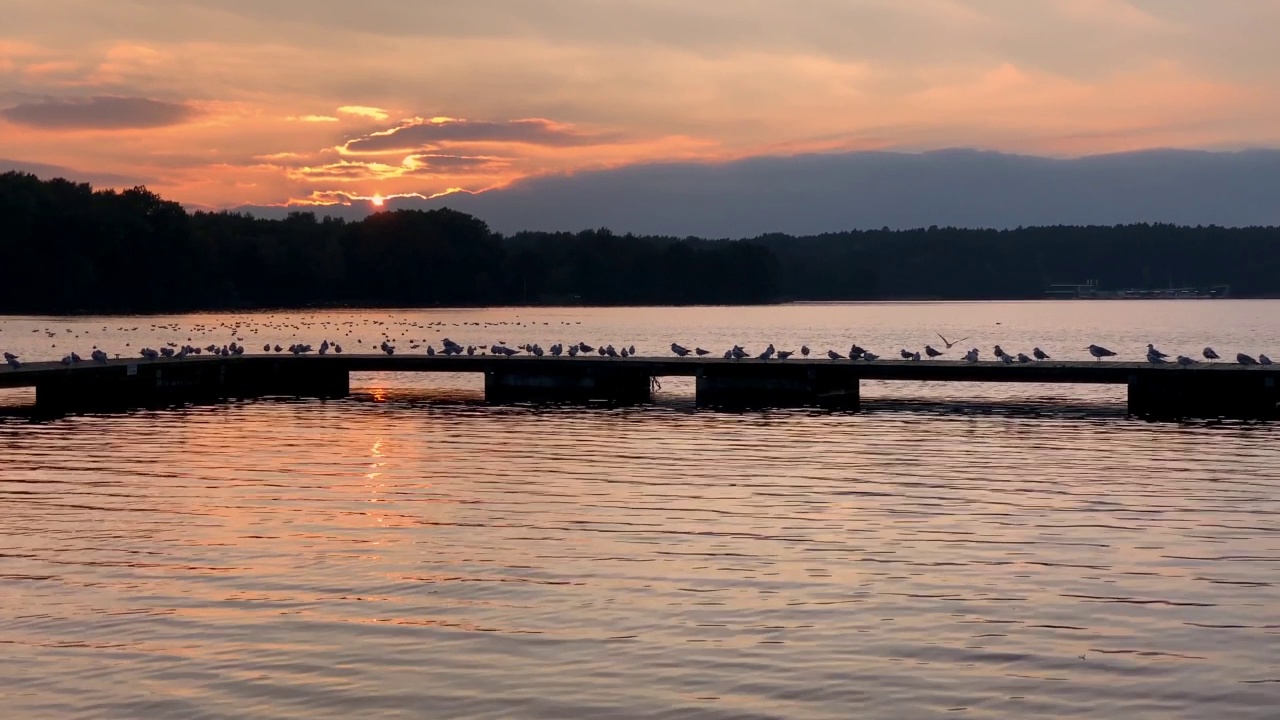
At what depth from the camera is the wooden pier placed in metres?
38.2

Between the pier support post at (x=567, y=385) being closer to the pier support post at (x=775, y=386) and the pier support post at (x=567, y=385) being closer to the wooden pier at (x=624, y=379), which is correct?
the wooden pier at (x=624, y=379)

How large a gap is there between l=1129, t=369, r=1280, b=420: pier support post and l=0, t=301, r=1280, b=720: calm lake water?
571 centimetres

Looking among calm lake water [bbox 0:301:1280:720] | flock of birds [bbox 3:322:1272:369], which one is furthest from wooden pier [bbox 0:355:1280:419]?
calm lake water [bbox 0:301:1280:720]

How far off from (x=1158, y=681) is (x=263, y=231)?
167 m

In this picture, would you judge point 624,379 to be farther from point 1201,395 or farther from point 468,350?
point 1201,395

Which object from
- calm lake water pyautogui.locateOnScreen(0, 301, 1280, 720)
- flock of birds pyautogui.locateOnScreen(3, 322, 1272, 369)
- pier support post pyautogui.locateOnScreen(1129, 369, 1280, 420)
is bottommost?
calm lake water pyautogui.locateOnScreen(0, 301, 1280, 720)

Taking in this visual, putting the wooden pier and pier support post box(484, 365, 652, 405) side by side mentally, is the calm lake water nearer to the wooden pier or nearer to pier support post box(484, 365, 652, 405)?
the wooden pier

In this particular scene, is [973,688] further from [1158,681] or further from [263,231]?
[263,231]

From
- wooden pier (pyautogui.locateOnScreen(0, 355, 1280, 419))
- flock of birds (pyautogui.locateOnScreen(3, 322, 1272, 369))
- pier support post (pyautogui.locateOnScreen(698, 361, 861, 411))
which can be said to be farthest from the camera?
flock of birds (pyautogui.locateOnScreen(3, 322, 1272, 369))

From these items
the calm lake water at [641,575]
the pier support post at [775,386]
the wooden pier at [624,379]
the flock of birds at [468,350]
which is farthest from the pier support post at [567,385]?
the calm lake water at [641,575]

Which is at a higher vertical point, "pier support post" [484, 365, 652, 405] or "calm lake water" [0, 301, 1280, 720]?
"pier support post" [484, 365, 652, 405]

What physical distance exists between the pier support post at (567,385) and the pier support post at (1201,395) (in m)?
13.4

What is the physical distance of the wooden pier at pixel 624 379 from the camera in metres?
38.2

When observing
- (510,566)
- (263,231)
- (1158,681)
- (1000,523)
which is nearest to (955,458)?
(1000,523)
